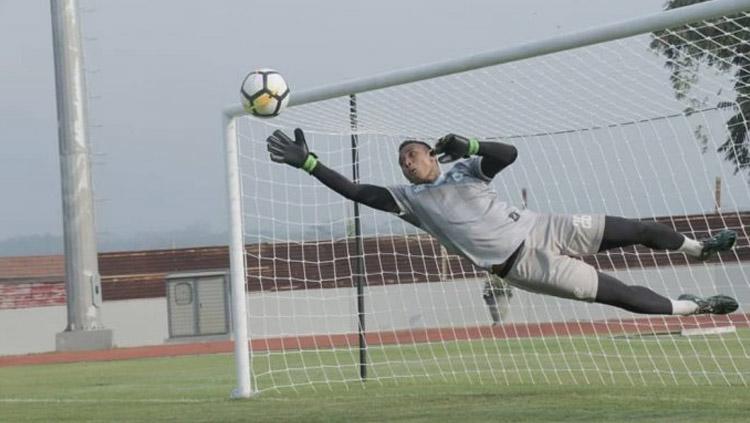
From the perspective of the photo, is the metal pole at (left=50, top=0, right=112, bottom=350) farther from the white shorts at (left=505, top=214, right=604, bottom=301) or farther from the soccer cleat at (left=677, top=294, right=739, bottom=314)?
the soccer cleat at (left=677, top=294, right=739, bottom=314)

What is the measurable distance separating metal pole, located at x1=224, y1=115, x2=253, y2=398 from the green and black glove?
5249 mm

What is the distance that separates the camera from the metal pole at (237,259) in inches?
546

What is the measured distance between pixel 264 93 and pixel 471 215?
2.43 metres

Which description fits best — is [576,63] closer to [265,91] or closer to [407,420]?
[265,91]

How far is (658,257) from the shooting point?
63.3 feet

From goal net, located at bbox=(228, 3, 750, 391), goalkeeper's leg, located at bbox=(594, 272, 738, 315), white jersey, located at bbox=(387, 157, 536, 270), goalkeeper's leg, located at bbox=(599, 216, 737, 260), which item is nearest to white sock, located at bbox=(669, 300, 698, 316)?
goalkeeper's leg, located at bbox=(594, 272, 738, 315)

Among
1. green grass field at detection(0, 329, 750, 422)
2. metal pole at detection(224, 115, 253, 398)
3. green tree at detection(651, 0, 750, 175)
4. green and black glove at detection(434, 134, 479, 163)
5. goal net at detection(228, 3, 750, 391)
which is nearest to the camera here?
green and black glove at detection(434, 134, 479, 163)

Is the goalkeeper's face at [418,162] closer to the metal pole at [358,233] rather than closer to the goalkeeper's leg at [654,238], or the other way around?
the goalkeeper's leg at [654,238]

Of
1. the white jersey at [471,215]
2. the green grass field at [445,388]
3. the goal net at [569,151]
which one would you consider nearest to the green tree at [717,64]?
the goal net at [569,151]

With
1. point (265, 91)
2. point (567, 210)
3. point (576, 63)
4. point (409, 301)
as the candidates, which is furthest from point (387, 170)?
point (409, 301)

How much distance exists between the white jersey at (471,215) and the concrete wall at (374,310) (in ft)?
17.7

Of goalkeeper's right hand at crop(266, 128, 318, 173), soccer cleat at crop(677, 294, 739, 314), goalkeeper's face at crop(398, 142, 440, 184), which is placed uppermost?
goalkeeper's right hand at crop(266, 128, 318, 173)

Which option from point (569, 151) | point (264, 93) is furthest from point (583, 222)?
point (569, 151)

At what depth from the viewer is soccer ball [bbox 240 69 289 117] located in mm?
11086
